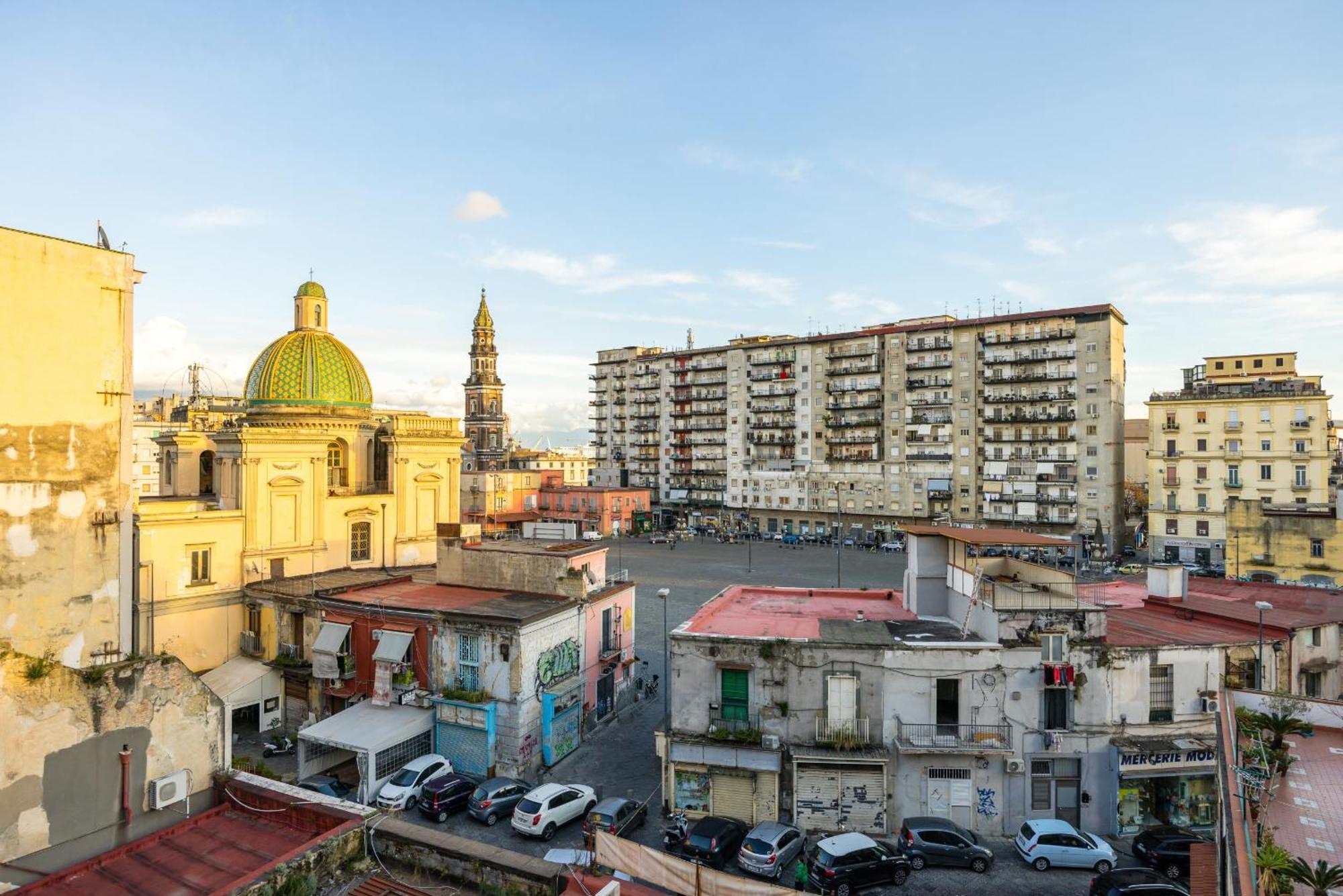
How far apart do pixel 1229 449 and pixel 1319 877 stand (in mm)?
63764

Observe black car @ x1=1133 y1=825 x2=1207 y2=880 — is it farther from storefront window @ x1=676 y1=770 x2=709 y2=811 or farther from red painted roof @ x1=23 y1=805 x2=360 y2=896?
red painted roof @ x1=23 y1=805 x2=360 y2=896

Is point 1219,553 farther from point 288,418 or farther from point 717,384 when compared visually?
point 288,418

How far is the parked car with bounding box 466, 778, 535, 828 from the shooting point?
20312mm

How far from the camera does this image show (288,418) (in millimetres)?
39438

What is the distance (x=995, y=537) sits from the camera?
21.0 m

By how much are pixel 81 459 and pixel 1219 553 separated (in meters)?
72.8

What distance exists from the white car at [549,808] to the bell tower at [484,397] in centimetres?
7118

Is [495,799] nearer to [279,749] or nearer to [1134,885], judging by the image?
[279,749]

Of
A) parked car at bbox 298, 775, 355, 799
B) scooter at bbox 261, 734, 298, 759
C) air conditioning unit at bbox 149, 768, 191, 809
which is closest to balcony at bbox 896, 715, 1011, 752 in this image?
parked car at bbox 298, 775, 355, 799

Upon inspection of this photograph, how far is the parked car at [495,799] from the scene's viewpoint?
20312 millimetres

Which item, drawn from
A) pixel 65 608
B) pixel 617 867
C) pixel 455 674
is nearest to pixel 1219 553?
pixel 455 674

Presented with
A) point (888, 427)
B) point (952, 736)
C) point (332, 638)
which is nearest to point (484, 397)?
point (888, 427)

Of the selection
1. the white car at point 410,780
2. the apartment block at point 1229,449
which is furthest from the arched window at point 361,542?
the apartment block at point 1229,449

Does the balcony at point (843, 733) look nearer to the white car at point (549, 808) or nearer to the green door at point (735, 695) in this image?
the green door at point (735, 695)
